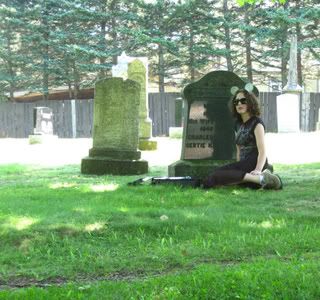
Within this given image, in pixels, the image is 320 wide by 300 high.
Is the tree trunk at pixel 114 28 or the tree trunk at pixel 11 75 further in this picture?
the tree trunk at pixel 11 75

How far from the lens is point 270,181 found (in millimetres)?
7676

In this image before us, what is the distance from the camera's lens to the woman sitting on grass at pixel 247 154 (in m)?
7.74

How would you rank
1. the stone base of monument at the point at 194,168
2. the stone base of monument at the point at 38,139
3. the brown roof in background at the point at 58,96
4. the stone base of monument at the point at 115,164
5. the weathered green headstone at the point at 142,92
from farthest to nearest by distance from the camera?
1. the brown roof in background at the point at 58,96
2. the stone base of monument at the point at 38,139
3. the weathered green headstone at the point at 142,92
4. the stone base of monument at the point at 115,164
5. the stone base of monument at the point at 194,168

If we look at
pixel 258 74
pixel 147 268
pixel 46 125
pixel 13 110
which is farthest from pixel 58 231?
pixel 258 74

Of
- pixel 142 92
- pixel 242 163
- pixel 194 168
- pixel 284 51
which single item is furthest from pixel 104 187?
pixel 284 51

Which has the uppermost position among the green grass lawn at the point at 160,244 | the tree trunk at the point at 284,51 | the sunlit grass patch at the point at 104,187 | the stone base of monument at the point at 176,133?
the tree trunk at the point at 284,51

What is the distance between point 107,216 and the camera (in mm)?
5586

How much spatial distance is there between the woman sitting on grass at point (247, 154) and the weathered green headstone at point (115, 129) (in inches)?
108

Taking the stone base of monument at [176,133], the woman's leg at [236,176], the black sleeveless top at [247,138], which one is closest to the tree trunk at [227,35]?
the stone base of monument at [176,133]

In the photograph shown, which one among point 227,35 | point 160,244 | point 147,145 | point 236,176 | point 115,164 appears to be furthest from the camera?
point 227,35

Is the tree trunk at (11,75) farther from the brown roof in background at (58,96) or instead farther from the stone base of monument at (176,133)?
the stone base of monument at (176,133)

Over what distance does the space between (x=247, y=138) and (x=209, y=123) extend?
1100 mm

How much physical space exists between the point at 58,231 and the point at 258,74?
109ft

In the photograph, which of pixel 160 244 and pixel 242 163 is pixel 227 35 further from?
pixel 160 244
